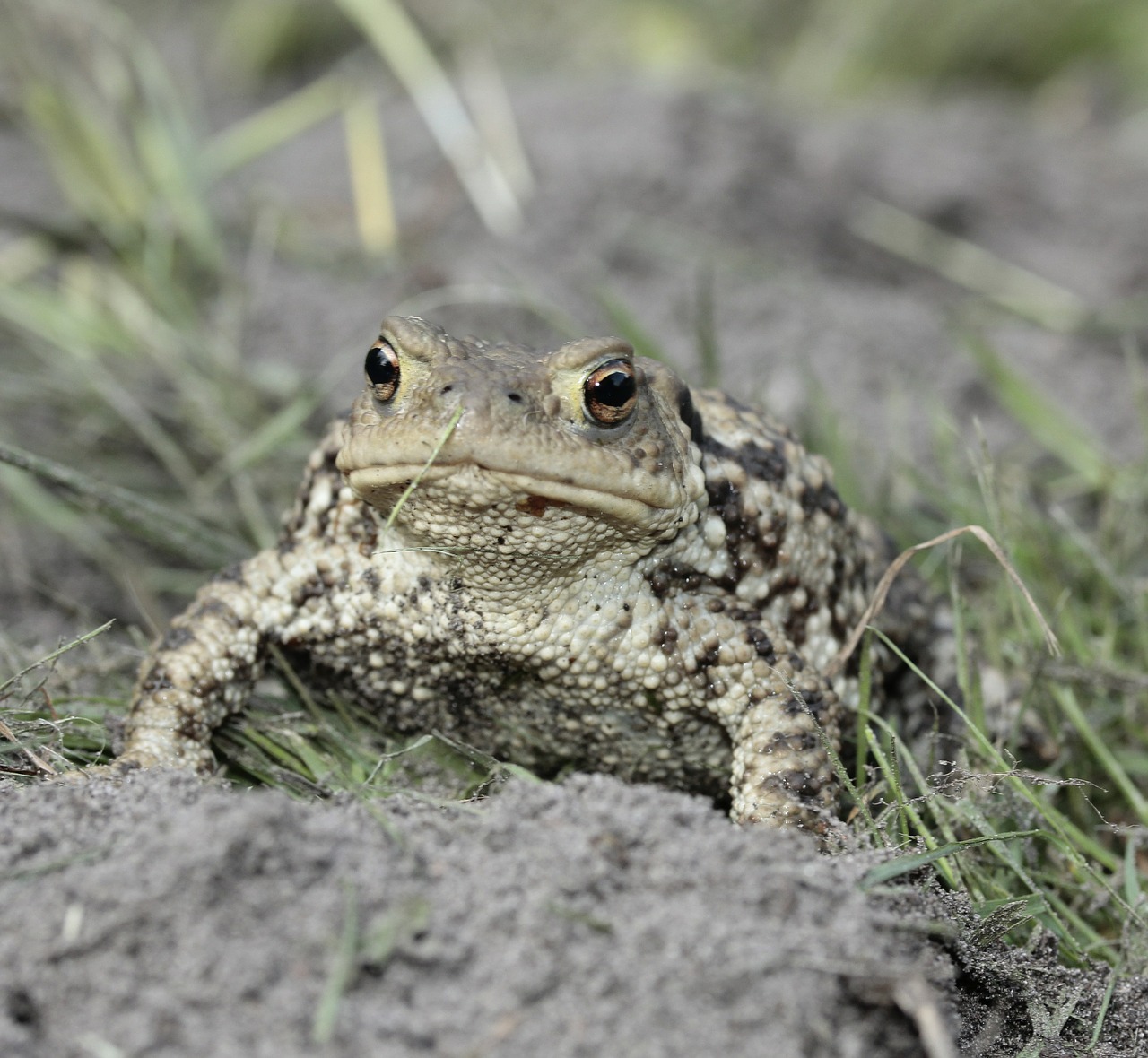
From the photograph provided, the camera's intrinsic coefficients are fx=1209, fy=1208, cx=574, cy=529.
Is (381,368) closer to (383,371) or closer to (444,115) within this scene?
(383,371)

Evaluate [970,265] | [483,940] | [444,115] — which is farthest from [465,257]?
[483,940]

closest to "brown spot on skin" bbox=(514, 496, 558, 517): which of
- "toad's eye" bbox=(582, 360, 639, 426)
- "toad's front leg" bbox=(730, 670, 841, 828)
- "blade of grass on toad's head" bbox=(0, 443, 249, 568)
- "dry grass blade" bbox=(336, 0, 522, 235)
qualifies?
"toad's eye" bbox=(582, 360, 639, 426)

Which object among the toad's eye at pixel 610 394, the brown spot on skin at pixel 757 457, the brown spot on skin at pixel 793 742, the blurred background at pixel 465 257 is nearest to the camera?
the toad's eye at pixel 610 394

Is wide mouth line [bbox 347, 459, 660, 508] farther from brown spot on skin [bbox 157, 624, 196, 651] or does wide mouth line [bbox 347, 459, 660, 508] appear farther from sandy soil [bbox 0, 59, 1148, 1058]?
brown spot on skin [bbox 157, 624, 196, 651]

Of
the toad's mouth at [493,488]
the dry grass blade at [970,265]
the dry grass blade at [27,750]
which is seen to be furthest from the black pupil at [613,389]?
the dry grass blade at [970,265]

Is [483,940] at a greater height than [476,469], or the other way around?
[476,469]

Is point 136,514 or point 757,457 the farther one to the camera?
point 136,514

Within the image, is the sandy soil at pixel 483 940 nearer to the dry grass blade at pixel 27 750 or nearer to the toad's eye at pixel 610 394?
the dry grass blade at pixel 27 750

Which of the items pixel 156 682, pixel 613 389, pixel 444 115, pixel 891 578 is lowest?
pixel 156 682
